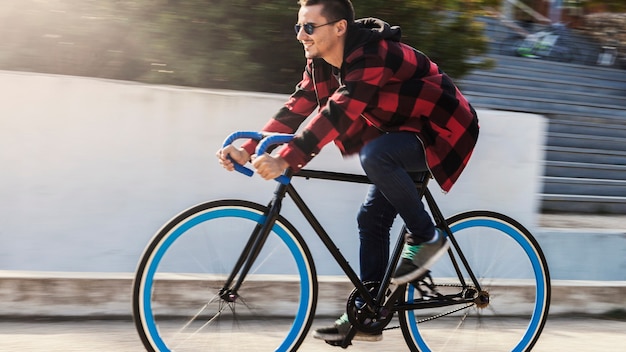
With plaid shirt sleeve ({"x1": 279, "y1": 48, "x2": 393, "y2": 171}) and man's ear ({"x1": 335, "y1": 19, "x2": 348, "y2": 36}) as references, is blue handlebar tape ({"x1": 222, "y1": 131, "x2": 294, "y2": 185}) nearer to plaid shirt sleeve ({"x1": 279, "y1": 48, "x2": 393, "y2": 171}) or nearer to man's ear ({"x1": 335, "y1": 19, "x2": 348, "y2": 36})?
plaid shirt sleeve ({"x1": 279, "y1": 48, "x2": 393, "y2": 171})

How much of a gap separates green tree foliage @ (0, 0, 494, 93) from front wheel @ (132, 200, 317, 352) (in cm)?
287

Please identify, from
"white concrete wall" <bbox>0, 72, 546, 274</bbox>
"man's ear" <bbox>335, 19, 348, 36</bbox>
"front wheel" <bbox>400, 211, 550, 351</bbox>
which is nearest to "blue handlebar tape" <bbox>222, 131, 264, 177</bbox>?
"man's ear" <bbox>335, 19, 348, 36</bbox>

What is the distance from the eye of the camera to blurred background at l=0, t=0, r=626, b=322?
17.7 feet

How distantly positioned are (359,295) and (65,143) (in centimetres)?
285

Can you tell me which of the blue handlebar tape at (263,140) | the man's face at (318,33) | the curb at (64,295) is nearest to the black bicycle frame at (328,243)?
the blue handlebar tape at (263,140)

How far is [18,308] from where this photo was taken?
428 centimetres

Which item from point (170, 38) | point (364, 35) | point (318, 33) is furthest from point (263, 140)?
point (170, 38)

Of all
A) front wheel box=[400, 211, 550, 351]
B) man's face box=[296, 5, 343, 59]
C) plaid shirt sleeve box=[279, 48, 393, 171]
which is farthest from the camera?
front wheel box=[400, 211, 550, 351]

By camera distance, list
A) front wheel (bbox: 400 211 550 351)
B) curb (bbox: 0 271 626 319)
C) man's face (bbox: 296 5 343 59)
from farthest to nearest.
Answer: curb (bbox: 0 271 626 319), front wheel (bbox: 400 211 550 351), man's face (bbox: 296 5 343 59)

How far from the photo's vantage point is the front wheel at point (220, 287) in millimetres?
3166

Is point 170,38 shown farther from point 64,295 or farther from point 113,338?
point 113,338

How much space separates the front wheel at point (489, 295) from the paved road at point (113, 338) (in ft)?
1.24

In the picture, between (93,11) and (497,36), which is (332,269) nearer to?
(93,11)

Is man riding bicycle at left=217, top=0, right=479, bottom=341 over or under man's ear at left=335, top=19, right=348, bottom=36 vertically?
under
